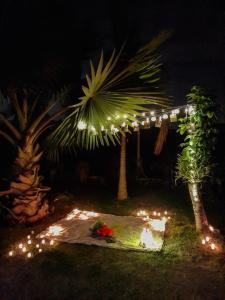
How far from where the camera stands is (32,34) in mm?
4785

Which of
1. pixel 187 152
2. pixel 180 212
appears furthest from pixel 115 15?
pixel 180 212

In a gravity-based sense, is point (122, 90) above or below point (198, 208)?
above

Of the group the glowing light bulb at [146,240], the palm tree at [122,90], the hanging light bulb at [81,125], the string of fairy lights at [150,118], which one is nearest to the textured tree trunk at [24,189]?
the hanging light bulb at [81,125]

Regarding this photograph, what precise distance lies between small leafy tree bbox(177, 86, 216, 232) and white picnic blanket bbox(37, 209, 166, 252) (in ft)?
3.70

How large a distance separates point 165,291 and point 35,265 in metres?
2.17

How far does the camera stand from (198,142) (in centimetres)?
518

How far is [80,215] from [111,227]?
1.13 meters

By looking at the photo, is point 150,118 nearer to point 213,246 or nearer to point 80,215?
point 213,246

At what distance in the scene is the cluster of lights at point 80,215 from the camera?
6499 mm

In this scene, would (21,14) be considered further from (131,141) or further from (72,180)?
(131,141)

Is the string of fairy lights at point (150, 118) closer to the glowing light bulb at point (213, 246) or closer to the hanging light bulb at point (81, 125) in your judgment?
the hanging light bulb at point (81, 125)

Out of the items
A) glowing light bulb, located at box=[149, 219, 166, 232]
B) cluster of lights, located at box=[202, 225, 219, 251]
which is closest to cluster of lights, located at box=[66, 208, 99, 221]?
glowing light bulb, located at box=[149, 219, 166, 232]

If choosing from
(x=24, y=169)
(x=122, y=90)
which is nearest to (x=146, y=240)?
(x=122, y=90)

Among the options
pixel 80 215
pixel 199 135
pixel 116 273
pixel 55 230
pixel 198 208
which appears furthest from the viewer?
pixel 80 215
